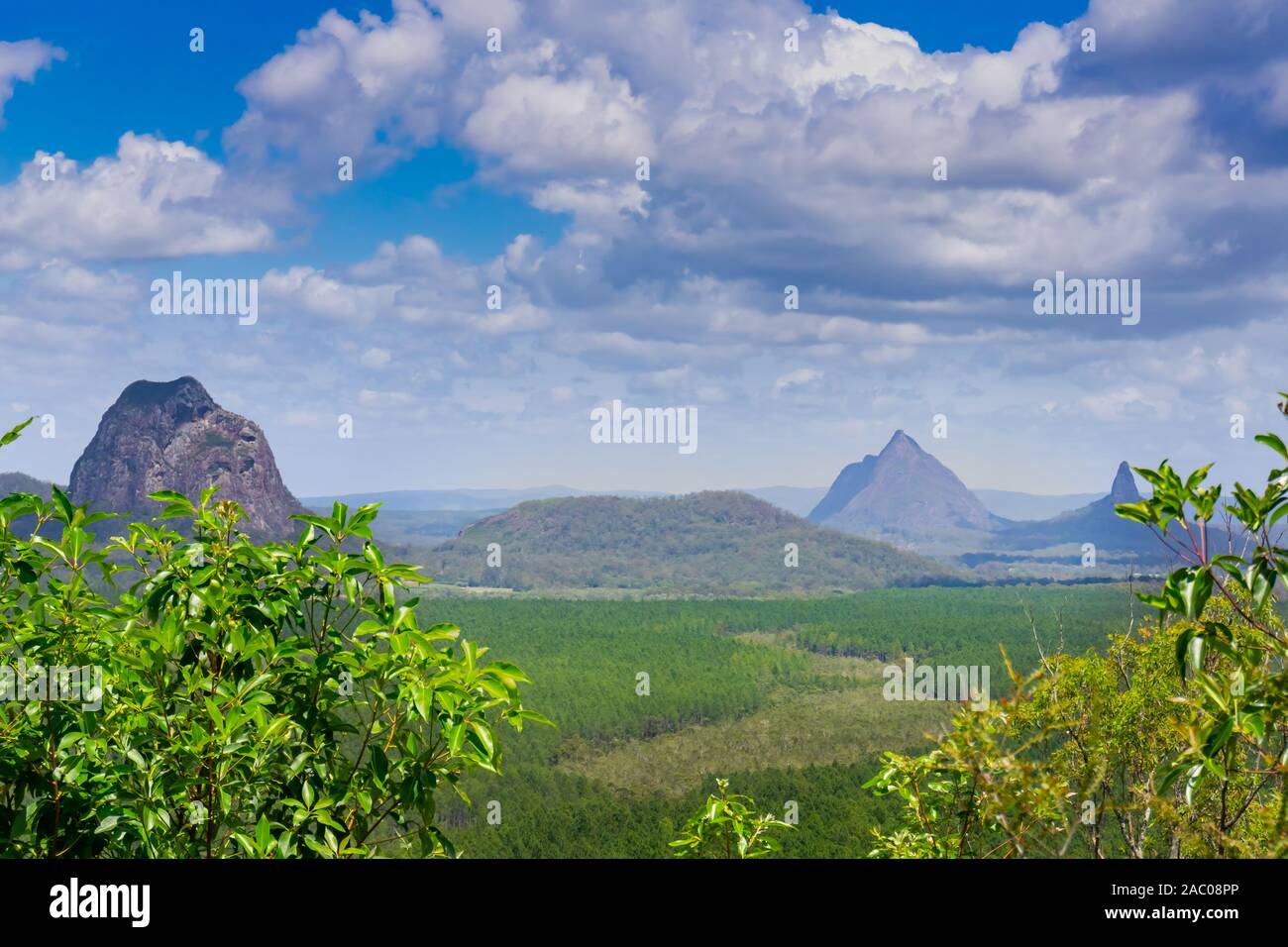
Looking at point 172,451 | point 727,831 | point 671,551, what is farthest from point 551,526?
point 727,831

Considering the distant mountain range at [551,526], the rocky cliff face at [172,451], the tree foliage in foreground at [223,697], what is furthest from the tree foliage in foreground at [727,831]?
the rocky cliff face at [172,451]

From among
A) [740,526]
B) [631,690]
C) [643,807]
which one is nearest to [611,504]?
[740,526]

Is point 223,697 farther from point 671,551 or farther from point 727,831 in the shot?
point 671,551

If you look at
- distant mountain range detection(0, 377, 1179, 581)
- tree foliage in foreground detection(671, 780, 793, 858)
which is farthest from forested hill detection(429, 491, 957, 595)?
tree foliage in foreground detection(671, 780, 793, 858)

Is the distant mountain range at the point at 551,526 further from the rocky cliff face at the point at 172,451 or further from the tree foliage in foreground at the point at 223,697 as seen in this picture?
the tree foliage in foreground at the point at 223,697

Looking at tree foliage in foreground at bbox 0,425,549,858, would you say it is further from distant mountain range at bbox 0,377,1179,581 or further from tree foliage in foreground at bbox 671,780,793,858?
distant mountain range at bbox 0,377,1179,581
